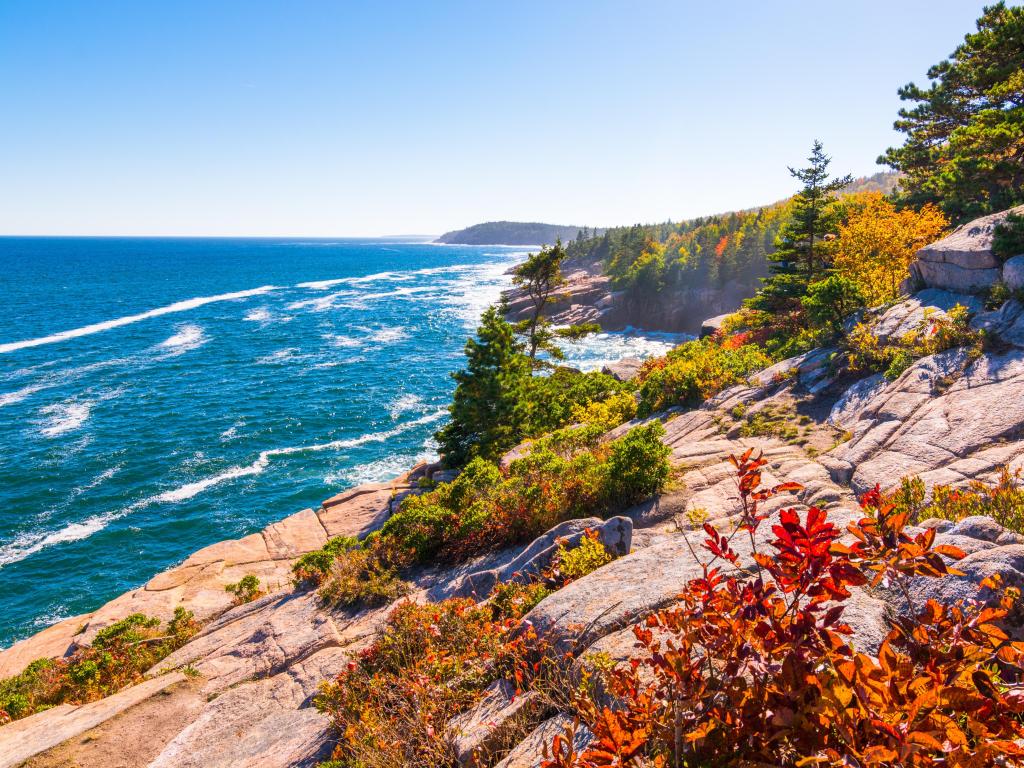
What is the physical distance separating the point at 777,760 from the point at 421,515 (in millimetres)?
11110

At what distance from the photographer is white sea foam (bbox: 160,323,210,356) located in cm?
5844

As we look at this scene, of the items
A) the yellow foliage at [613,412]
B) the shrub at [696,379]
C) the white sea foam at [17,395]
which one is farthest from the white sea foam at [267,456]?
the white sea foam at [17,395]

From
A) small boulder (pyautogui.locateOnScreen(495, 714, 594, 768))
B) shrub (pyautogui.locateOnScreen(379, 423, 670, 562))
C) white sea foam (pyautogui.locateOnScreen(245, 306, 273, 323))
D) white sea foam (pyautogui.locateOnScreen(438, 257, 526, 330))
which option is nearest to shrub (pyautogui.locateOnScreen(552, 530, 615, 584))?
small boulder (pyautogui.locateOnScreen(495, 714, 594, 768))

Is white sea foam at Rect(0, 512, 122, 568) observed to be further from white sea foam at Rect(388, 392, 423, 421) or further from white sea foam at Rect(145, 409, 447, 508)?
white sea foam at Rect(388, 392, 423, 421)

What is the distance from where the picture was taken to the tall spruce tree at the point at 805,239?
25.2 metres

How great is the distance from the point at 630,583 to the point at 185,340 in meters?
72.3

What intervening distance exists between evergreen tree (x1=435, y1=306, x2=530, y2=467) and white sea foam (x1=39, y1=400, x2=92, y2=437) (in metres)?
32.3

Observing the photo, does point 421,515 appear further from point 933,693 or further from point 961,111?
point 961,111

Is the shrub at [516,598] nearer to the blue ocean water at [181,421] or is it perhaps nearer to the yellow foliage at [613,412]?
the yellow foliage at [613,412]

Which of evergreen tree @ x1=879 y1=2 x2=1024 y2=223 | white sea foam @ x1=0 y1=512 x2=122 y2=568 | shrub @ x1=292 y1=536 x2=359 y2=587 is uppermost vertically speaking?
evergreen tree @ x1=879 y1=2 x2=1024 y2=223

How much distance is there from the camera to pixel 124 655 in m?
12.9

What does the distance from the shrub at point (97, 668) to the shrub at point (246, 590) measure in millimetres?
1622

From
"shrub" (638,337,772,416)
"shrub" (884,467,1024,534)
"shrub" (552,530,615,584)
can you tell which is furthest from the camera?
"shrub" (638,337,772,416)

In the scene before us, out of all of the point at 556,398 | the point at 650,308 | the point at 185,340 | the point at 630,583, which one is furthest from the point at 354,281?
the point at 630,583
